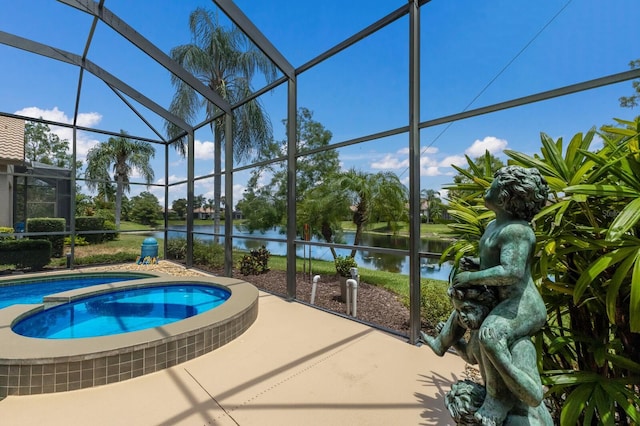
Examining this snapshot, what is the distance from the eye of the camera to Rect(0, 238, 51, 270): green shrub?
7465mm

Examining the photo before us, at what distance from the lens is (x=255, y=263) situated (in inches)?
308

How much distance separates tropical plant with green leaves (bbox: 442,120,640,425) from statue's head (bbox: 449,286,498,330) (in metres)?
0.42

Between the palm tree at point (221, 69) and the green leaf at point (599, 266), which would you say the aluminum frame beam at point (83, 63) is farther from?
the green leaf at point (599, 266)

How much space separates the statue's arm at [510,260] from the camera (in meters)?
1.11

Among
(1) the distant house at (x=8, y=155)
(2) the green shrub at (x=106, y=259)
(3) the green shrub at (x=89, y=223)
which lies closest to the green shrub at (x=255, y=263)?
(2) the green shrub at (x=106, y=259)

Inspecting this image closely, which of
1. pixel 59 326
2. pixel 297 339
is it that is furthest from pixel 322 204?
pixel 59 326

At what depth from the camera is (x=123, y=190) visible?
10.8m

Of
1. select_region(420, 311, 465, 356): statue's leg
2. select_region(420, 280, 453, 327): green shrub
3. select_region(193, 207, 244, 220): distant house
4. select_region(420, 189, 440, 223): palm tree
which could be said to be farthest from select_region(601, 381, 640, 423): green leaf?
select_region(193, 207, 244, 220): distant house

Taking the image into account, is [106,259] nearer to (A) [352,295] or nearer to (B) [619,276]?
(A) [352,295]

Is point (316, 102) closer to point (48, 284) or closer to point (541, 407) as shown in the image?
point (541, 407)

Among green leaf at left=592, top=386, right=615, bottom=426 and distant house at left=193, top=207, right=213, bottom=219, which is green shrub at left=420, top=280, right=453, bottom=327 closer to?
green leaf at left=592, top=386, right=615, bottom=426

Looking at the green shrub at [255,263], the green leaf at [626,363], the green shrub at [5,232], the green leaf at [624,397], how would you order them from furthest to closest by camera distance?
the green shrub at [255,263]
the green shrub at [5,232]
the green leaf at [626,363]
the green leaf at [624,397]

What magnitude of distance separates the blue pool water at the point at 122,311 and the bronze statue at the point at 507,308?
475cm

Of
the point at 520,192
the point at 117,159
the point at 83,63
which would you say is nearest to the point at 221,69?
the point at 83,63
